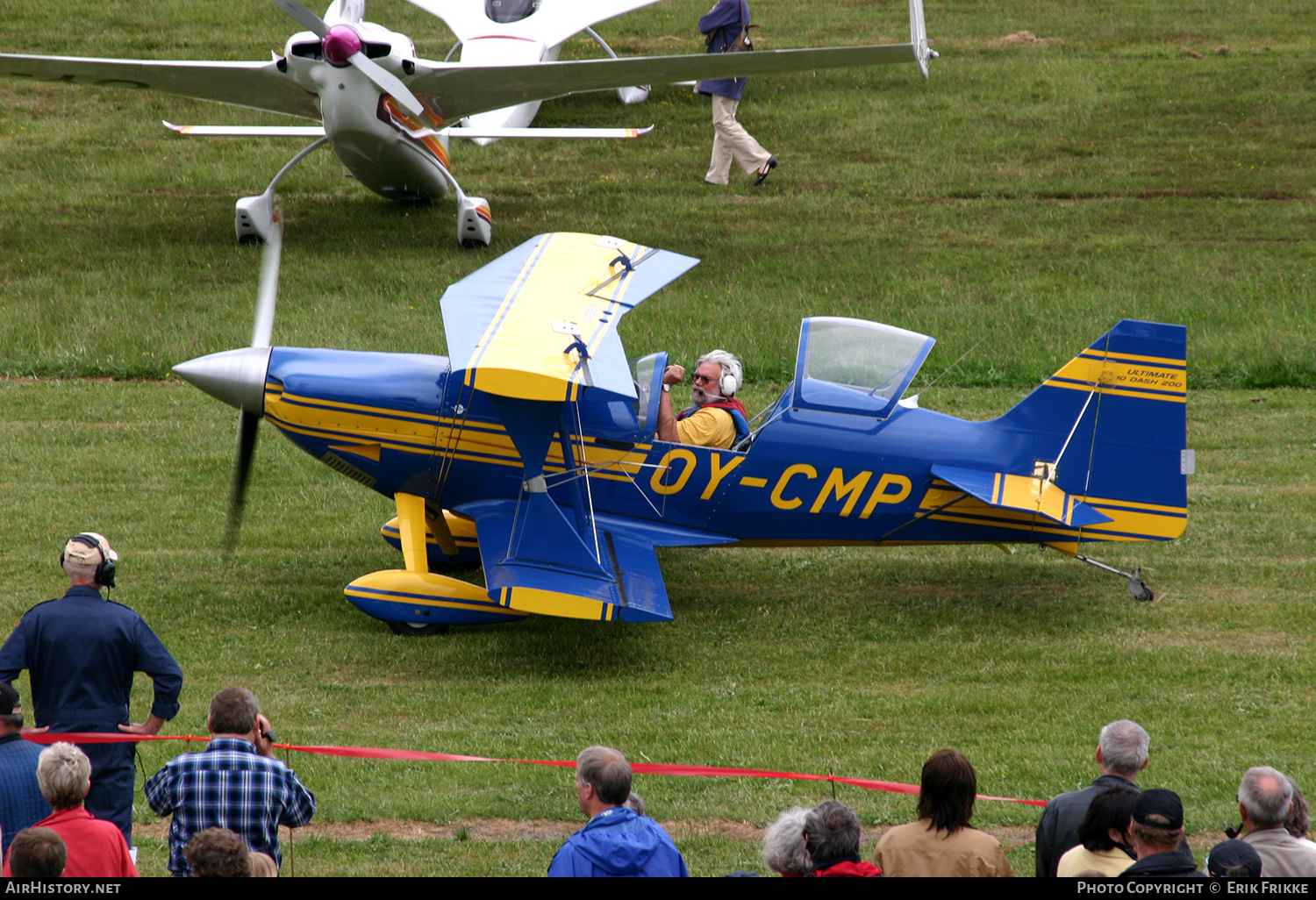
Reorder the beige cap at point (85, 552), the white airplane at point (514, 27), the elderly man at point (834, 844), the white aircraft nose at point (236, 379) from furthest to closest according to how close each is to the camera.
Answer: the white airplane at point (514, 27) → the white aircraft nose at point (236, 379) → the beige cap at point (85, 552) → the elderly man at point (834, 844)

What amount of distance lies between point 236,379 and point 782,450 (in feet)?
13.5

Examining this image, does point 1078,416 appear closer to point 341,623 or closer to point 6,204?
point 341,623

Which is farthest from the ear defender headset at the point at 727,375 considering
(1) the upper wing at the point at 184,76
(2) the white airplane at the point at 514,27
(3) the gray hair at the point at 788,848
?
(2) the white airplane at the point at 514,27

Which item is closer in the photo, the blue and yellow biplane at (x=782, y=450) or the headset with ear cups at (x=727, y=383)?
the blue and yellow biplane at (x=782, y=450)

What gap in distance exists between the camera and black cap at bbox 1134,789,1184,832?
13.2ft

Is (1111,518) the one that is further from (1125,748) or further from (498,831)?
(498,831)

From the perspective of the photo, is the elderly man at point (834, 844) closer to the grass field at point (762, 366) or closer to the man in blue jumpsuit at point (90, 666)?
the grass field at point (762, 366)

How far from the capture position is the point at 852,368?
9.76 meters

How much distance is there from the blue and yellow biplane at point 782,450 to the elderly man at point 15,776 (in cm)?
439

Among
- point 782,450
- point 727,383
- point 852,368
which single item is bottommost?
point 782,450

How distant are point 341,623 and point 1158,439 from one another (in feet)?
20.7

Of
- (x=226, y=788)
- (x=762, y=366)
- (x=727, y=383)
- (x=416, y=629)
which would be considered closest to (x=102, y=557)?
(x=226, y=788)

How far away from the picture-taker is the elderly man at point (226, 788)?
4.65 metres

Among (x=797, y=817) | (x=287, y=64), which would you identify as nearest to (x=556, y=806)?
(x=797, y=817)
